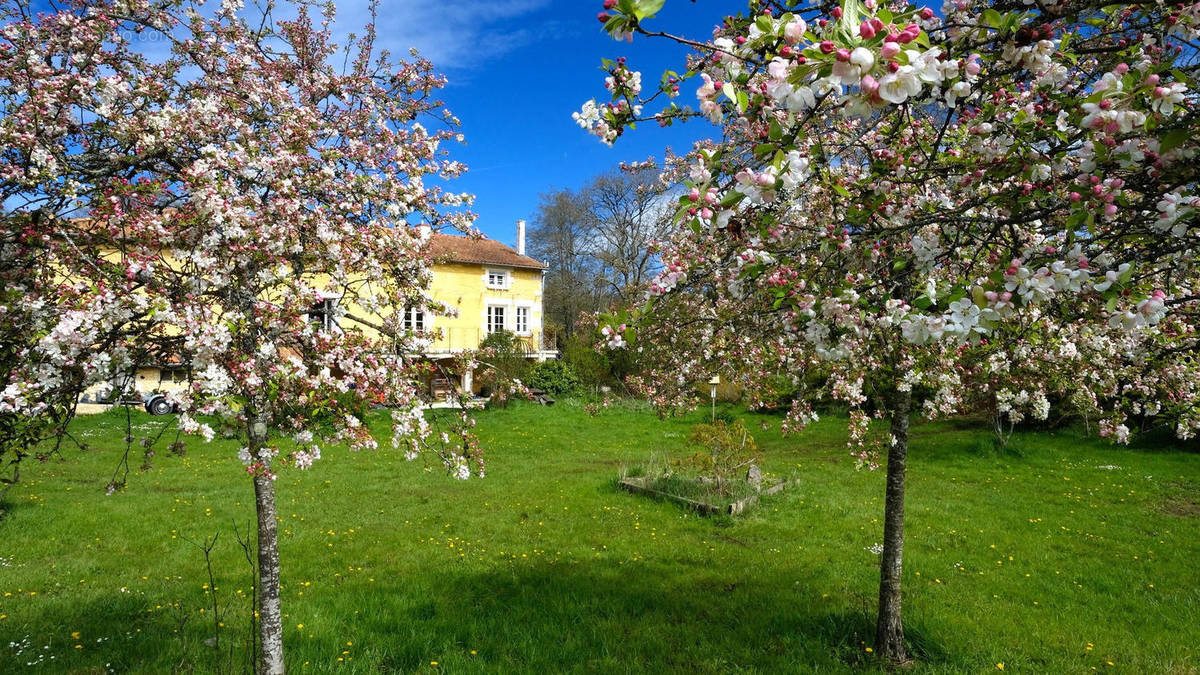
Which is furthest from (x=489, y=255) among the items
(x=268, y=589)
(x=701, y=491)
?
(x=268, y=589)

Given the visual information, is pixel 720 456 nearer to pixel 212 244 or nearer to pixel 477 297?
pixel 212 244

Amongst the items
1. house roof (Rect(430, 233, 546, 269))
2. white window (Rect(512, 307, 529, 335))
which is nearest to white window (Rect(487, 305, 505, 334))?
white window (Rect(512, 307, 529, 335))

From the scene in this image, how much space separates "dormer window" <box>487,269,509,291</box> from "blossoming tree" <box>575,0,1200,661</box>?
81.5ft

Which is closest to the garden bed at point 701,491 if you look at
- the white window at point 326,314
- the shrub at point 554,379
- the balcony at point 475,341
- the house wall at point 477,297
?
the white window at point 326,314

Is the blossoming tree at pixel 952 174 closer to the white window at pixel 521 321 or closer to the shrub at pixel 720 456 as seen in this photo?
the shrub at pixel 720 456

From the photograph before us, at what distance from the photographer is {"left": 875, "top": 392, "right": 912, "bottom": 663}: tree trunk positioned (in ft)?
16.2

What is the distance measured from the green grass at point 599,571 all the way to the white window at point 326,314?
83.9 inches

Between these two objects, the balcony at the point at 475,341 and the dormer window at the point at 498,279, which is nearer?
the balcony at the point at 475,341

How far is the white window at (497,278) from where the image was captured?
29.2 metres

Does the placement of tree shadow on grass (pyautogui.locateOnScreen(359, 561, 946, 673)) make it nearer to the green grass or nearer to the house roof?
the green grass

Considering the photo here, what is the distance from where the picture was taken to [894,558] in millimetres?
4949

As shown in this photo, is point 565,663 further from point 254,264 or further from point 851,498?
point 851,498

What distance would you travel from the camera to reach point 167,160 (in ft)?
13.6

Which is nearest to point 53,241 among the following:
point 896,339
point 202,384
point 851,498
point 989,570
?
point 202,384
